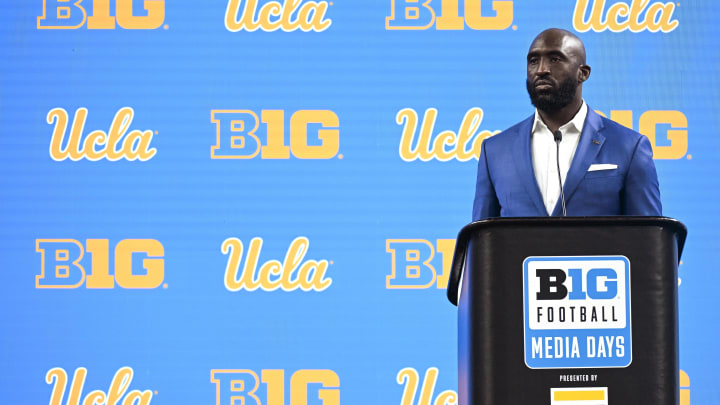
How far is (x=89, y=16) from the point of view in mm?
3689

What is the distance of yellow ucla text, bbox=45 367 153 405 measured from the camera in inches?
139

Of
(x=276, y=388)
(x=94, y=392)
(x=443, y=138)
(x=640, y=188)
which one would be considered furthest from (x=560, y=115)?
(x=94, y=392)

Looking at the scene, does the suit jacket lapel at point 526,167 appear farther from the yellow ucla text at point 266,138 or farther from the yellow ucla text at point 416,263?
the yellow ucla text at point 266,138

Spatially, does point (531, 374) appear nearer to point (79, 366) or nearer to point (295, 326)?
point (295, 326)

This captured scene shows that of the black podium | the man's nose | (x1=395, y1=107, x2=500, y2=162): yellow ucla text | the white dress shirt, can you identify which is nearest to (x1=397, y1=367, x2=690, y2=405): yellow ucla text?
(x1=395, y1=107, x2=500, y2=162): yellow ucla text

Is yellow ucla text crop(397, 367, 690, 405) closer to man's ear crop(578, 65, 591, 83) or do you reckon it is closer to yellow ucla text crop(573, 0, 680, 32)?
yellow ucla text crop(573, 0, 680, 32)

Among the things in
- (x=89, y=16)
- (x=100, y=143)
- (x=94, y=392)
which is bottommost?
(x=94, y=392)

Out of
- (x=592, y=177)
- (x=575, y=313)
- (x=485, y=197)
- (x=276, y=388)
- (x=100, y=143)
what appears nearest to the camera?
(x=575, y=313)

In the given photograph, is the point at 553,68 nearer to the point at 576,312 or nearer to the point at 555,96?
the point at 555,96

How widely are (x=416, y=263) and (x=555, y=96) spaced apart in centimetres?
Result: 163

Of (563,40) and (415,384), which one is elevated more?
(563,40)

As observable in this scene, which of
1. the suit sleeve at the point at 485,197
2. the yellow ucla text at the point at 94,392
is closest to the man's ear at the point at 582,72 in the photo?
the suit sleeve at the point at 485,197

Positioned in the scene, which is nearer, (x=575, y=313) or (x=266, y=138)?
(x=575, y=313)

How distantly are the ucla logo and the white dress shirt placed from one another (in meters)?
1.64
